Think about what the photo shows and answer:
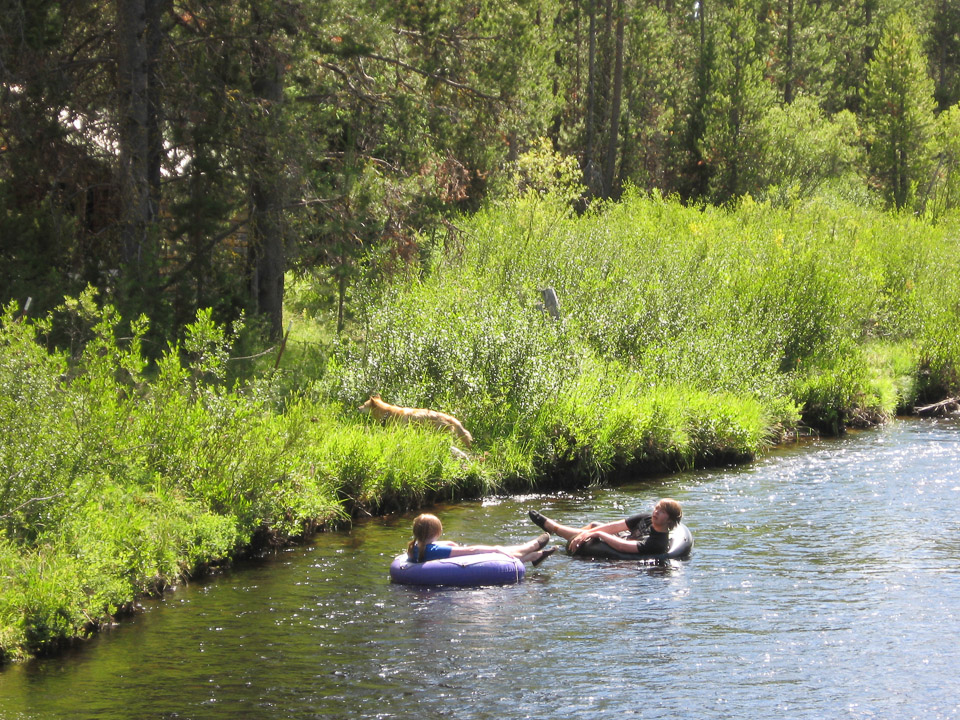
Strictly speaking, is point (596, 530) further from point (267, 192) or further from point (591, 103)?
point (591, 103)

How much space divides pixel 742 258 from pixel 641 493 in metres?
10.6

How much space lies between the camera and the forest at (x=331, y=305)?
11.8 metres

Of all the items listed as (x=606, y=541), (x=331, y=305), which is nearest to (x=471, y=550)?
(x=606, y=541)

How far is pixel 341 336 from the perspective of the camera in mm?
19219

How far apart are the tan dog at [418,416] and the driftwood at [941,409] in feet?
40.5

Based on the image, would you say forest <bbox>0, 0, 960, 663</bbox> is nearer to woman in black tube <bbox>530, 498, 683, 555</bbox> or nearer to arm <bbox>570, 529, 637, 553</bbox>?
woman in black tube <bbox>530, 498, 683, 555</bbox>

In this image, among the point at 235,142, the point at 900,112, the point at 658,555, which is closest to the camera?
the point at 658,555

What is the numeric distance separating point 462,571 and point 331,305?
12919 millimetres

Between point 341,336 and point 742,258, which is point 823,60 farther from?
point 341,336

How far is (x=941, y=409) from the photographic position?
79.9 ft

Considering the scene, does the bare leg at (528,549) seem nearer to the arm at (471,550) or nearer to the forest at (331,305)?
the arm at (471,550)

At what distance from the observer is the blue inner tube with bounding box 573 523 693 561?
12570 millimetres

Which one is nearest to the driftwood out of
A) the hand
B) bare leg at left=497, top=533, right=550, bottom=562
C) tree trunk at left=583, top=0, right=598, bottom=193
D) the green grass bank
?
the green grass bank

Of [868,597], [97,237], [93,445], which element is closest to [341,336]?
[97,237]
